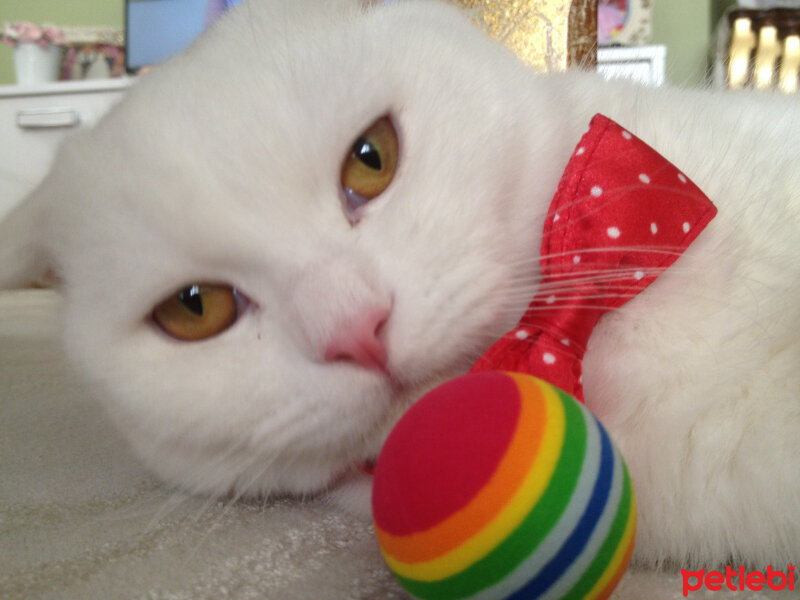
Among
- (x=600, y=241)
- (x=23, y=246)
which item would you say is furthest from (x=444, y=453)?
(x=23, y=246)

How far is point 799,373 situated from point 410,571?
320 millimetres

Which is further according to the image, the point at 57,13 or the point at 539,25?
the point at 57,13

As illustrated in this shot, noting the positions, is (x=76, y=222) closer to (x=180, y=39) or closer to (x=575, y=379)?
(x=575, y=379)

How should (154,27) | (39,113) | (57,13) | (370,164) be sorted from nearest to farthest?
1. (370,164)
2. (39,113)
3. (154,27)
4. (57,13)

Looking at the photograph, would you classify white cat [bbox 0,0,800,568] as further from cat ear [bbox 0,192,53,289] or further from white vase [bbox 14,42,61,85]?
white vase [bbox 14,42,61,85]

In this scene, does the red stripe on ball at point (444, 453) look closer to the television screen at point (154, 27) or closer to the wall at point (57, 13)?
the television screen at point (154, 27)

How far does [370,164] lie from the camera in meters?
0.60

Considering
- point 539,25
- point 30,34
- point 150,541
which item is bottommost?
point 150,541

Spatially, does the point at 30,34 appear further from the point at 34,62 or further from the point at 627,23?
the point at 627,23

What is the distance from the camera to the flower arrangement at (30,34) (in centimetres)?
288

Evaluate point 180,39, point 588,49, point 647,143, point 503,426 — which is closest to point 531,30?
point 588,49

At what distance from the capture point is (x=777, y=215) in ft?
1.78

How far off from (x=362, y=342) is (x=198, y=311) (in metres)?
0.20

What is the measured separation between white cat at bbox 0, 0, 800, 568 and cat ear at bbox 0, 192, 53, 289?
0.08 m
